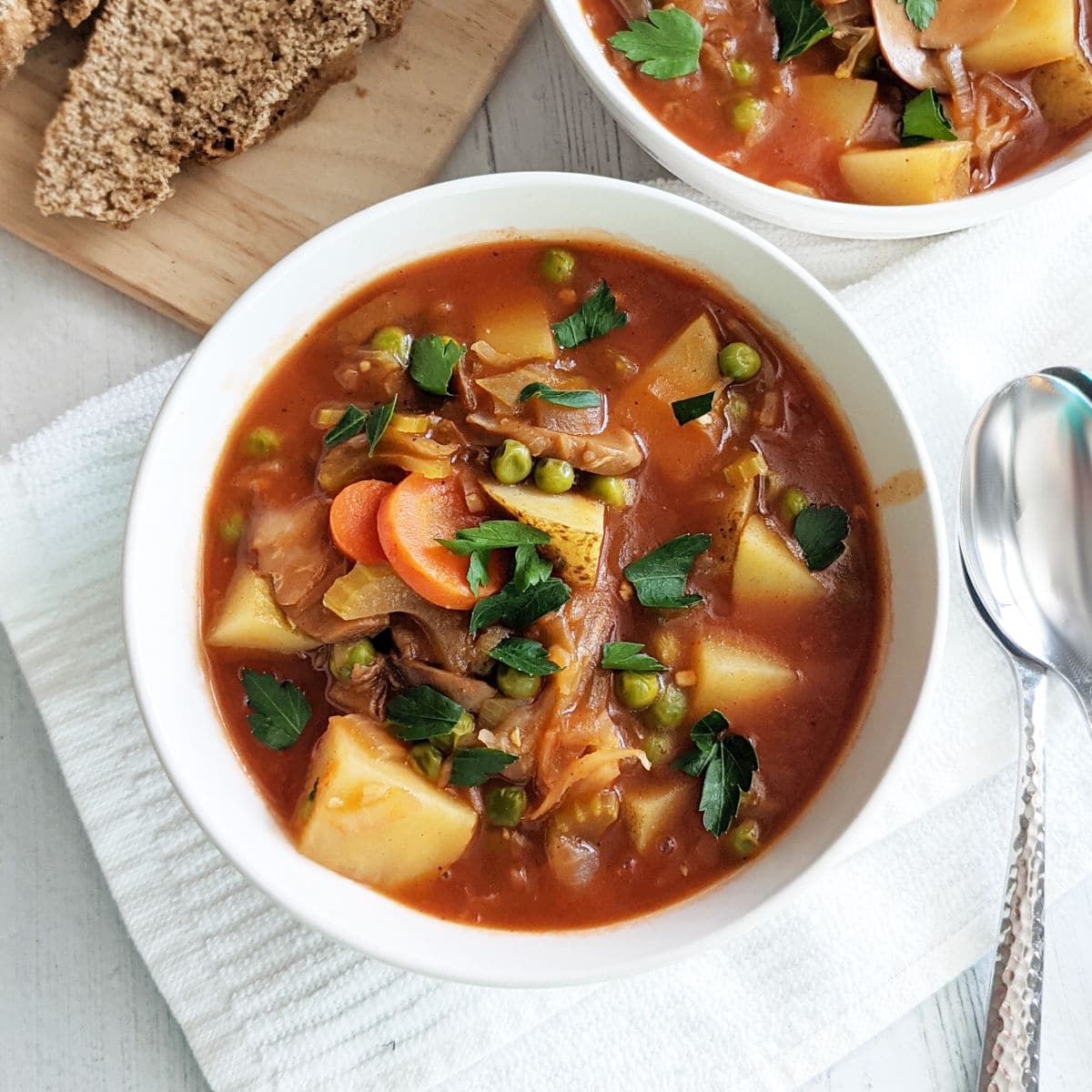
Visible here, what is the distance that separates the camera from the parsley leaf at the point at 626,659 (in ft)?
9.76

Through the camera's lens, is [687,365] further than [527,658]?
Yes

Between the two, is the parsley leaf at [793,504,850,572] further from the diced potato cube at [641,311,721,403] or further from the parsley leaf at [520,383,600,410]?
the parsley leaf at [520,383,600,410]

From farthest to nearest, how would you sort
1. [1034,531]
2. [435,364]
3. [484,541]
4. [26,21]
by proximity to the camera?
[1034,531]
[26,21]
[435,364]
[484,541]

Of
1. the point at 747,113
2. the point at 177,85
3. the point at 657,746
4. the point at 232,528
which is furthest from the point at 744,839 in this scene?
the point at 177,85

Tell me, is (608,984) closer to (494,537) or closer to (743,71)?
(494,537)

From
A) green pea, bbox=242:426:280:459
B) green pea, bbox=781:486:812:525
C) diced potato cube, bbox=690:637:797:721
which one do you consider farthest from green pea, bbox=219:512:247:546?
green pea, bbox=781:486:812:525

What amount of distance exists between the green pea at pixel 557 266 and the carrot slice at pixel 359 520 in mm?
697

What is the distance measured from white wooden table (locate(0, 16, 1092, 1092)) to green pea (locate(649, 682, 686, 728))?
135 centimetres

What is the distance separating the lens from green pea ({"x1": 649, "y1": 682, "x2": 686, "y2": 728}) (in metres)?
3.01

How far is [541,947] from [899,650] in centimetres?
119

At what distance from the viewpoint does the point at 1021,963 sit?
11.0ft

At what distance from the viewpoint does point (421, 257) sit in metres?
3.09

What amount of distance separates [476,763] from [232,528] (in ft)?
2.89

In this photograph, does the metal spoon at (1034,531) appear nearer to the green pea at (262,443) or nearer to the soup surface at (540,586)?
the soup surface at (540,586)
